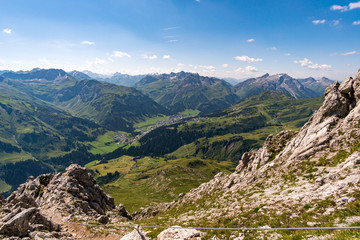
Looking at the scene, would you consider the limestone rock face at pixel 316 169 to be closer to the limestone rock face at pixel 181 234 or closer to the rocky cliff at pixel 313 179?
the rocky cliff at pixel 313 179

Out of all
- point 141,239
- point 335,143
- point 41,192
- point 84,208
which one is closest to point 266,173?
point 335,143

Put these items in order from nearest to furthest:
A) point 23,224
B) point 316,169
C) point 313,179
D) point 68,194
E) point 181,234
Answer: point 181,234, point 23,224, point 313,179, point 316,169, point 68,194

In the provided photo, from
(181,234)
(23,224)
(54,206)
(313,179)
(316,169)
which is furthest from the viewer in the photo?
(54,206)

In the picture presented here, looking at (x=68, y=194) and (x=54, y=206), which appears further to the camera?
(x=68, y=194)

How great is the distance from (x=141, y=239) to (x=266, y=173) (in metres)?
35.2

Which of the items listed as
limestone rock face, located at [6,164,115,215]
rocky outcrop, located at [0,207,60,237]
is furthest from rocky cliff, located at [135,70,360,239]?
limestone rock face, located at [6,164,115,215]

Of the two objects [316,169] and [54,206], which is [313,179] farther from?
[54,206]

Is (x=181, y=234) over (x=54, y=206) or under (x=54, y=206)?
over

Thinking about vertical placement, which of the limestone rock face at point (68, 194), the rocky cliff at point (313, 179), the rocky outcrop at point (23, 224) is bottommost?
the limestone rock face at point (68, 194)

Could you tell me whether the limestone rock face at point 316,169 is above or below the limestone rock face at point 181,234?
above

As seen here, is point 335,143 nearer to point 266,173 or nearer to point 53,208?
point 266,173

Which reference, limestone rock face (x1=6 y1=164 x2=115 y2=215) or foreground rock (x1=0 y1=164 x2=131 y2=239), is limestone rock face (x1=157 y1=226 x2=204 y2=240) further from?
limestone rock face (x1=6 y1=164 x2=115 y2=215)

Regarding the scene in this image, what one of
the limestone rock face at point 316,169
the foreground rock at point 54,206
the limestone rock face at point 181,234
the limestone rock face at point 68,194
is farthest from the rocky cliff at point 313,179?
the limestone rock face at point 68,194

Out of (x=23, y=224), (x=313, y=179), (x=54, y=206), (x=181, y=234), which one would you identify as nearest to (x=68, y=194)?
(x=54, y=206)
